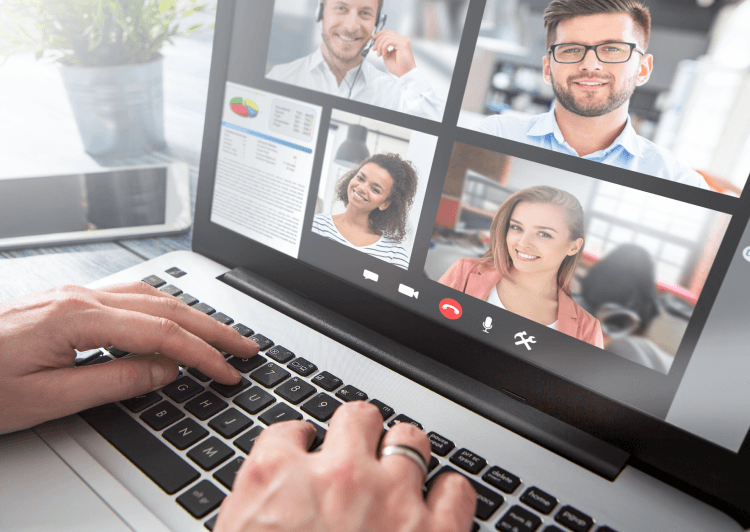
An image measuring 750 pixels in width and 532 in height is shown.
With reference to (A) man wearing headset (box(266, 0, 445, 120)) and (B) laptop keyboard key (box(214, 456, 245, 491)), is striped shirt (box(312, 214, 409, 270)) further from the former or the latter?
(B) laptop keyboard key (box(214, 456, 245, 491))

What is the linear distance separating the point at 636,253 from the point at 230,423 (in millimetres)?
355

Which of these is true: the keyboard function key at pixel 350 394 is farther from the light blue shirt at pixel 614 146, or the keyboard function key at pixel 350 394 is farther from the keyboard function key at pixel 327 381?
the light blue shirt at pixel 614 146

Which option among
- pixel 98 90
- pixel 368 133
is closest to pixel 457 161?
pixel 368 133

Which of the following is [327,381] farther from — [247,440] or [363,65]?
[363,65]

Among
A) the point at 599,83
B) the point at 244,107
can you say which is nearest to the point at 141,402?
the point at 244,107

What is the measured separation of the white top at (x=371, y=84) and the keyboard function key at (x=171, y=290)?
27 centimetres

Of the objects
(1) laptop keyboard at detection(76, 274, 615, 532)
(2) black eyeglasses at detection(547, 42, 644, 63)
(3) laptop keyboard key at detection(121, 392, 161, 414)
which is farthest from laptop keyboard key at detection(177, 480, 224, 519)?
(2) black eyeglasses at detection(547, 42, 644, 63)

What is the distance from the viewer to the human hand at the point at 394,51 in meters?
0.47

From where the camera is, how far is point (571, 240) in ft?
1.33

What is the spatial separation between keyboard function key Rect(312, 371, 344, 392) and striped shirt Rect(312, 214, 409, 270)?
0.13m

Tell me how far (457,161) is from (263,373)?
0.27 m

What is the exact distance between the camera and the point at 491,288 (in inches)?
17.8

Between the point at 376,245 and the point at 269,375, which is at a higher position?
the point at 376,245

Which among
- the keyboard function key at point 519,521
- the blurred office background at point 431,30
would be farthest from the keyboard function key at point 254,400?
the blurred office background at point 431,30
